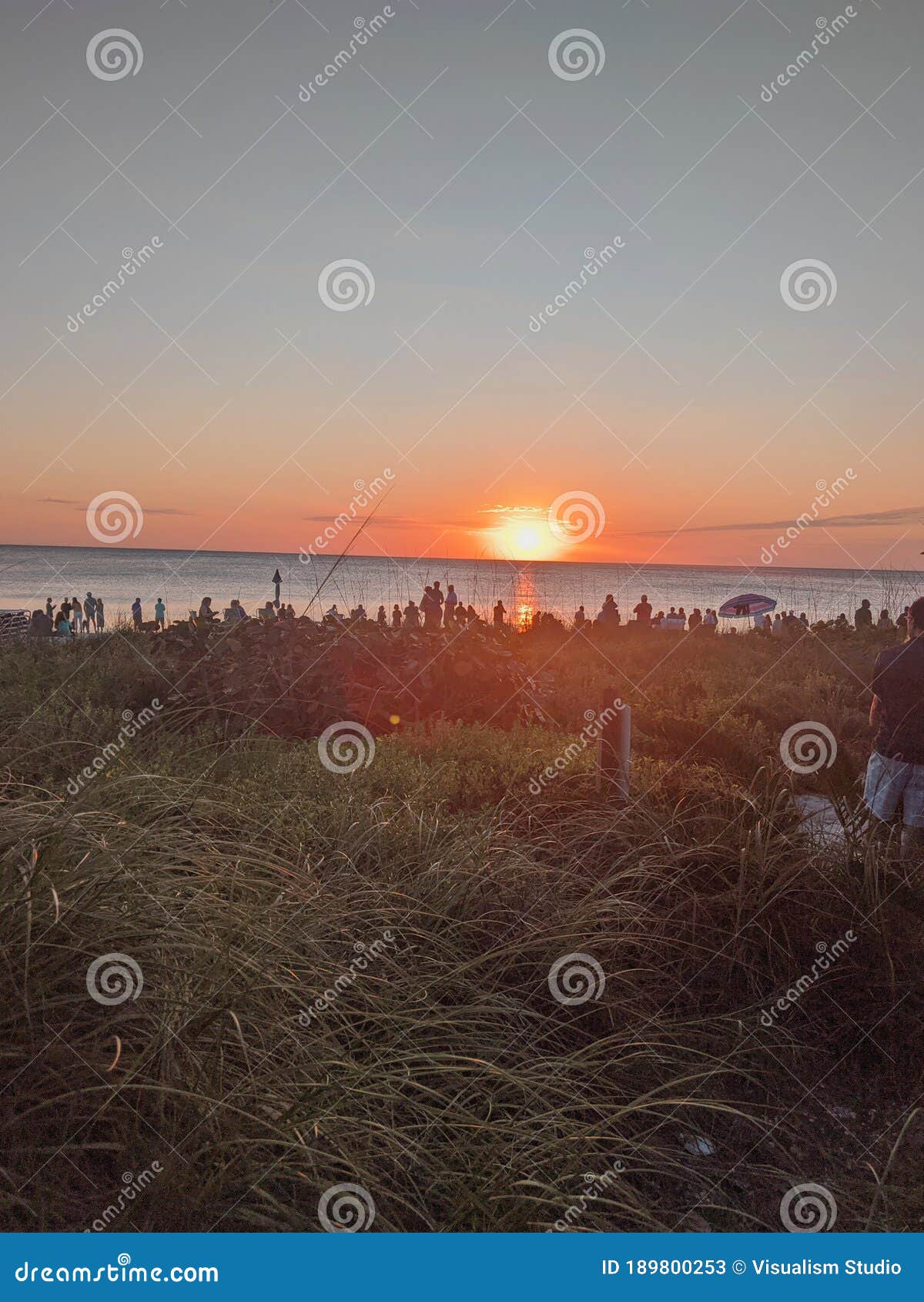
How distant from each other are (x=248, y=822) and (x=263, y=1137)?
227 cm

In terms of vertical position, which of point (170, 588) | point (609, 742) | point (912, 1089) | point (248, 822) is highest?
point (170, 588)

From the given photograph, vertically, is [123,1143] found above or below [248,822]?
below

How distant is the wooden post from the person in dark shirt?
1521mm

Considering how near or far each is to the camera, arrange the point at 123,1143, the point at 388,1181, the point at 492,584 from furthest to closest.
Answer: the point at 492,584 < the point at 388,1181 < the point at 123,1143

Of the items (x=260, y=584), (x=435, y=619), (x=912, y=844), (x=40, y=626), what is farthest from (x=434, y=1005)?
(x=260, y=584)

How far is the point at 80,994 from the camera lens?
8.87 feet

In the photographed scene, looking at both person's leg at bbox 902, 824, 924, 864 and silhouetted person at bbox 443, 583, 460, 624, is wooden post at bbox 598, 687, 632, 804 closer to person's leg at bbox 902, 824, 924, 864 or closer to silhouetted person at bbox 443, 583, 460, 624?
person's leg at bbox 902, 824, 924, 864

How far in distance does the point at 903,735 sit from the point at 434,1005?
373 centimetres

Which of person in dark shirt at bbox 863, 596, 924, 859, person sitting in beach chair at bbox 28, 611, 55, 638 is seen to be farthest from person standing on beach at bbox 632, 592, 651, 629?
person in dark shirt at bbox 863, 596, 924, 859

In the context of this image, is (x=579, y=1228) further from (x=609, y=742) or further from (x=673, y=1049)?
(x=609, y=742)

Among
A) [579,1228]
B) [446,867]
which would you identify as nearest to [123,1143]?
[579,1228]

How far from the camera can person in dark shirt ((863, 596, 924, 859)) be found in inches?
214

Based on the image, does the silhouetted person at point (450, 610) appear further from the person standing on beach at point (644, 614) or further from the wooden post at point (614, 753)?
the person standing on beach at point (644, 614)

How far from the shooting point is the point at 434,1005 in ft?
10.7
